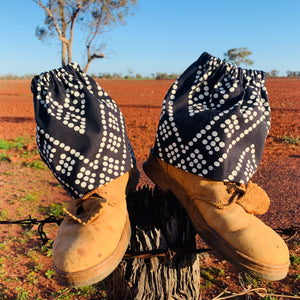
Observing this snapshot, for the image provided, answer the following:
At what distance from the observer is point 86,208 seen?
1189mm

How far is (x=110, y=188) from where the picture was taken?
1.22 meters

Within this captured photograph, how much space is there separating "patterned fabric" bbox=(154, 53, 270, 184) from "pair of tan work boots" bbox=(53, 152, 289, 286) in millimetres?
80

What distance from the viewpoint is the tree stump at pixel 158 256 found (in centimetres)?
122

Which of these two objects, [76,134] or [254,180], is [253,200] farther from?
[254,180]

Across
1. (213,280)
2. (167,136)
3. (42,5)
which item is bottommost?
(213,280)

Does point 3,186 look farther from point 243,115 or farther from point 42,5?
point 42,5

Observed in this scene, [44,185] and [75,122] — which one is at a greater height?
[75,122]

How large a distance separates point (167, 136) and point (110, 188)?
0.34m

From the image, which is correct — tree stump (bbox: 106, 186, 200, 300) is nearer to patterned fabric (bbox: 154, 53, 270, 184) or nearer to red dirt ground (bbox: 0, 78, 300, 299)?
patterned fabric (bbox: 154, 53, 270, 184)

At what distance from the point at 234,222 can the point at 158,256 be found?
35 centimetres

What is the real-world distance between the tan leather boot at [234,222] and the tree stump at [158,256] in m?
0.09

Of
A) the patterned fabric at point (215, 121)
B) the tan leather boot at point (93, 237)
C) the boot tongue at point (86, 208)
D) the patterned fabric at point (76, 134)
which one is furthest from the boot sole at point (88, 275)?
the patterned fabric at point (215, 121)

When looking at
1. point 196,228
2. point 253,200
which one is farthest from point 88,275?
point 253,200

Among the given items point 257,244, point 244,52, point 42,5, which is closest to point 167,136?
point 257,244
